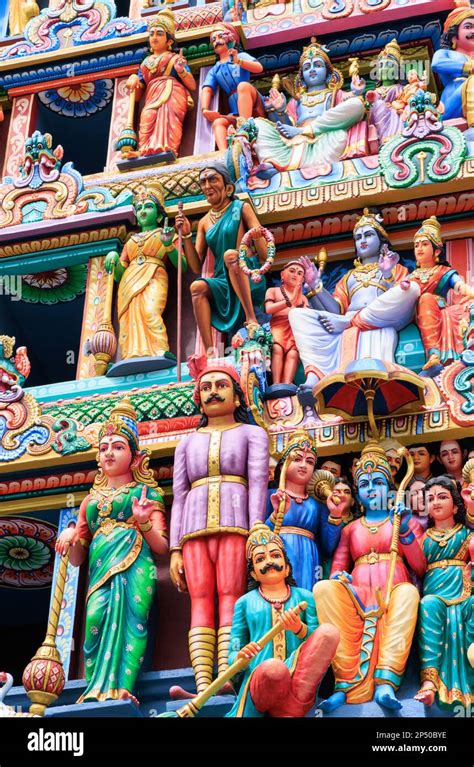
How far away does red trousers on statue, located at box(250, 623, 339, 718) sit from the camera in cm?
1139

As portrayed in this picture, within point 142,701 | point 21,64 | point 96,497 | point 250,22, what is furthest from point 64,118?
point 142,701

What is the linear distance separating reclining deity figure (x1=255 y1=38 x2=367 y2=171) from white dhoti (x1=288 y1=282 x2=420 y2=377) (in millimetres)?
2353

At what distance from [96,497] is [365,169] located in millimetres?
4394

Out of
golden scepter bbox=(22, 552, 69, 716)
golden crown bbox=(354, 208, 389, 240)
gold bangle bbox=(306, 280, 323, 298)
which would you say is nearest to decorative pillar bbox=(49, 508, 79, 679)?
golden scepter bbox=(22, 552, 69, 716)

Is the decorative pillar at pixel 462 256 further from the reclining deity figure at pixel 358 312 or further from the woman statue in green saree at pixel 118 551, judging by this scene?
the woman statue in green saree at pixel 118 551

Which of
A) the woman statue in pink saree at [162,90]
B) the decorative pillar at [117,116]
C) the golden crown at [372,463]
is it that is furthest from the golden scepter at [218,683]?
the decorative pillar at [117,116]

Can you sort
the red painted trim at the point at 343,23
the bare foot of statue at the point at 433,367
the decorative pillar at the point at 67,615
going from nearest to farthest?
1. the decorative pillar at the point at 67,615
2. the bare foot of statue at the point at 433,367
3. the red painted trim at the point at 343,23

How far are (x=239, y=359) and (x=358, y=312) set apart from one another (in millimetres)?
1125

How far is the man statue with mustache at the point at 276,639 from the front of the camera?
37.4 ft

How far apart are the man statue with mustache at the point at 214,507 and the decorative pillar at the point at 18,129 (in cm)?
523

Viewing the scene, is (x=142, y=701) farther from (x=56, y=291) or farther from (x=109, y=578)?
(x=56, y=291)

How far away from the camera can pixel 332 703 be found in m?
11.9

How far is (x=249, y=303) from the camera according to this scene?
15.0 m

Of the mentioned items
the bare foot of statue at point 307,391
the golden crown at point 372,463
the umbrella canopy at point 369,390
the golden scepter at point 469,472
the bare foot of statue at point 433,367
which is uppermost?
the bare foot of statue at point 433,367
